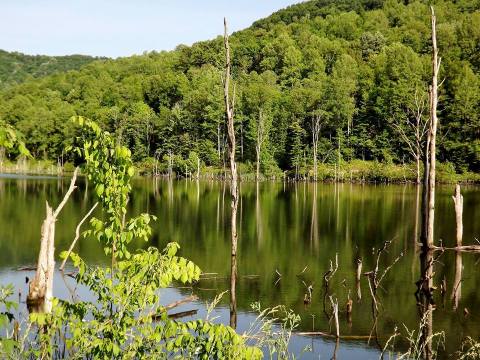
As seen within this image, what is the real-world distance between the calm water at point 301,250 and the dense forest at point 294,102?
3070 cm

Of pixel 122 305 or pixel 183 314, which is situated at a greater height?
pixel 122 305

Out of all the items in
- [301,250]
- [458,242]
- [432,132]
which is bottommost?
[301,250]

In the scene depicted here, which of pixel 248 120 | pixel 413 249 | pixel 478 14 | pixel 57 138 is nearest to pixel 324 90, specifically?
pixel 248 120

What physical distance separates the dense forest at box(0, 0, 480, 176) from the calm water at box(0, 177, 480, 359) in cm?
3070

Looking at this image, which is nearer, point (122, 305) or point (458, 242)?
point (122, 305)

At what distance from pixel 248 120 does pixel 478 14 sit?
53274mm

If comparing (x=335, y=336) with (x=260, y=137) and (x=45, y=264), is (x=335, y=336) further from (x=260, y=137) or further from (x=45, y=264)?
(x=260, y=137)

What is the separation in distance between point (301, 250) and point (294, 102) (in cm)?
7906

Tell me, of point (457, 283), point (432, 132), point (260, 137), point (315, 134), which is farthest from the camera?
point (315, 134)

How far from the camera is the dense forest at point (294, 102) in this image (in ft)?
306

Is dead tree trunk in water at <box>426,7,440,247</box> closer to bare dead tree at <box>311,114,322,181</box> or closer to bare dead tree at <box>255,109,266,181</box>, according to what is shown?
bare dead tree at <box>311,114,322,181</box>

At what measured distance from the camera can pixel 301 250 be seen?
27594 mm

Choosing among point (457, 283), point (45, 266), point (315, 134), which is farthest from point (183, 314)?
point (315, 134)

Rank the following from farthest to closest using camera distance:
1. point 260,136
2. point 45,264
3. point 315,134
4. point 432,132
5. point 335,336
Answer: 1. point 315,134
2. point 260,136
3. point 432,132
4. point 45,264
5. point 335,336
